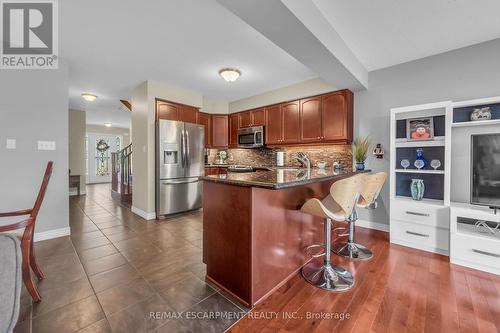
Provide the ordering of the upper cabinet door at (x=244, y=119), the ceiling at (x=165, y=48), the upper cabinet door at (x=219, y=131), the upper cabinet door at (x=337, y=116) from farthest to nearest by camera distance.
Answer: the upper cabinet door at (x=219, y=131)
the upper cabinet door at (x=244, y=119)
the upper cabinet door at (x=337, y=116)
the ceiling at (x=165, y=48)

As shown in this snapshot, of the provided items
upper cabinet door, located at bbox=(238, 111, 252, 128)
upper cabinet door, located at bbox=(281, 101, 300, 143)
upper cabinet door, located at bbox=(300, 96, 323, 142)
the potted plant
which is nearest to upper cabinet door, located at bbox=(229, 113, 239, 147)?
upper cabinet door, located at bbox=(238, 111, 252, 128)

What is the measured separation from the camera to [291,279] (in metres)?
2.00

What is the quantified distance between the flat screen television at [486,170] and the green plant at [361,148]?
118cm

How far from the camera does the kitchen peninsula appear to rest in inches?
63.4

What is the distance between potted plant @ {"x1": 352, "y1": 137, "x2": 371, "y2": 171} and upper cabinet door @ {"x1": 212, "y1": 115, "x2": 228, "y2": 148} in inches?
122

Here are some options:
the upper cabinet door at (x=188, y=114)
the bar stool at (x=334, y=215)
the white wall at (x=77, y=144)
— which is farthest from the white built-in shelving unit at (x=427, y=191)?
the white wall at (x=77, y=144)

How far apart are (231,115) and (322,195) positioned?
356 cm

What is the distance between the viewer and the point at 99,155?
9.28 meters

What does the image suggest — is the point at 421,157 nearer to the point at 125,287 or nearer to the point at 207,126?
the point at 125,287

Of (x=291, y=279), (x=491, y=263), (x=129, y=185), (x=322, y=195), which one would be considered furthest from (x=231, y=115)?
(x=491, y=263)

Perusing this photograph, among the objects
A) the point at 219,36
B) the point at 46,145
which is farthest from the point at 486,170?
the point at 46,145

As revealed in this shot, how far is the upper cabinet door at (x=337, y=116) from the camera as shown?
11.3 feet

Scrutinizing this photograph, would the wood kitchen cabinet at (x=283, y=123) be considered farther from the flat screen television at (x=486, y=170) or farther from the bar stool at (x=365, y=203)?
the flat screen television at (x=486, y=170)

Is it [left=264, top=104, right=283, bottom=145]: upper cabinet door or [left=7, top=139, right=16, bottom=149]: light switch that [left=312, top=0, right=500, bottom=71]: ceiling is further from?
[left=7, top=139, right=16, bottom=149]: light switch
